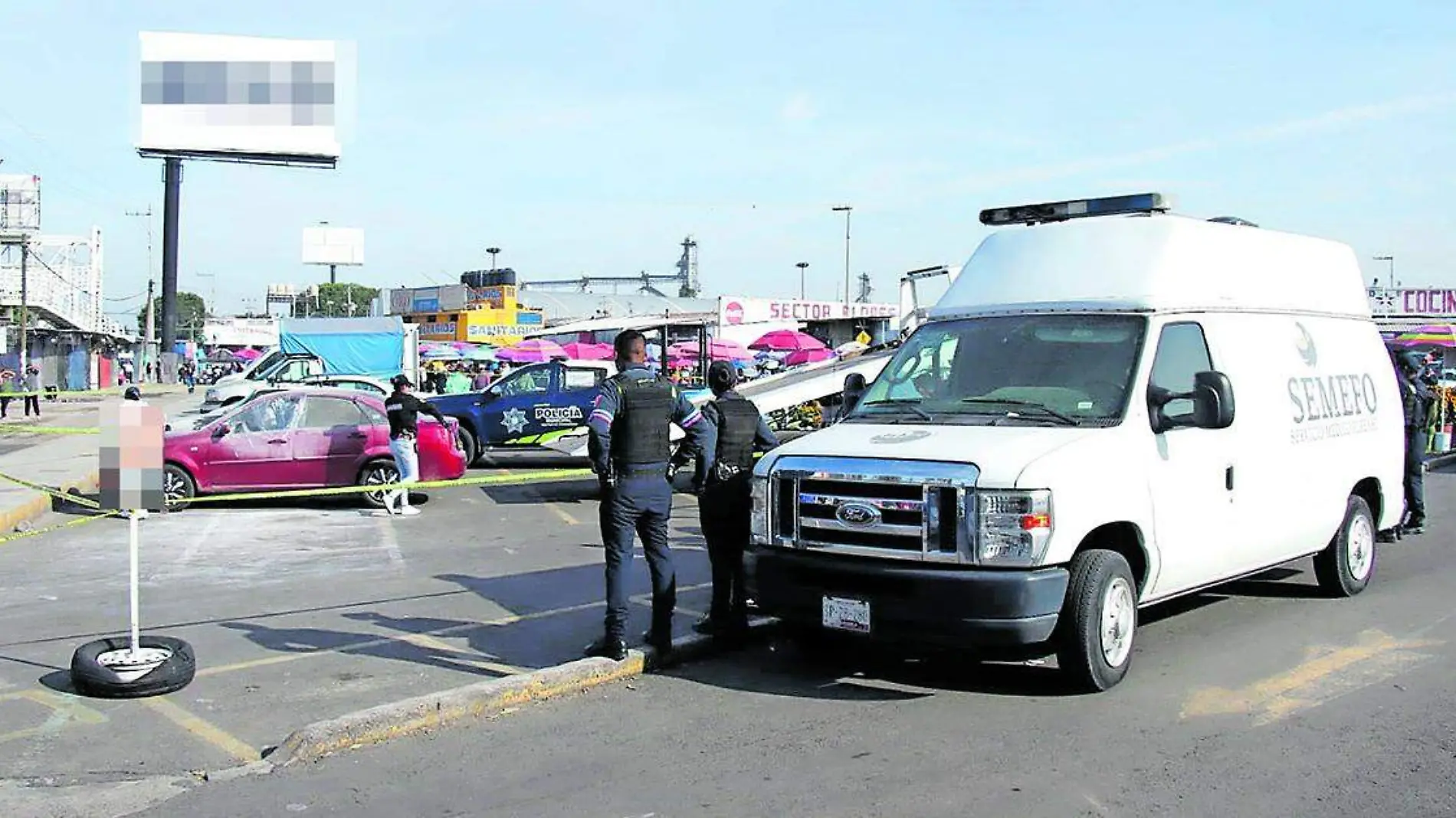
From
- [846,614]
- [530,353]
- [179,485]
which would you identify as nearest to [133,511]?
[846,614]

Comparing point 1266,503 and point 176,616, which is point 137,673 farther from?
point 1266,503

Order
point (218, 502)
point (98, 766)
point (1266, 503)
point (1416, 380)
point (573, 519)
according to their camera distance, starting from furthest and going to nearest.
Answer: point (218, 502)
point (573, 519)
point (1416, 380)
point (1266, 503)
point (98, 766)

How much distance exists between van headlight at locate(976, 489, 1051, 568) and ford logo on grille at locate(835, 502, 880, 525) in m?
0.57

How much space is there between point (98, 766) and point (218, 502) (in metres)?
10.9

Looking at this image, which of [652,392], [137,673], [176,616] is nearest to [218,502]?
[176,616]

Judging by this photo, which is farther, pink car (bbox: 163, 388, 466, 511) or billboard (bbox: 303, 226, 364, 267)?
billboard (bbox: 303, 226, 364, 267)

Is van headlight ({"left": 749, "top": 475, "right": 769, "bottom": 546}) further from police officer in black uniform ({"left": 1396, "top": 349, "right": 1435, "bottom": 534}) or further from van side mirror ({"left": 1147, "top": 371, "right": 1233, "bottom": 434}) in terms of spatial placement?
police officer in black uniform ({"left": 1396, "top": 349, "right": 1435, "bottom": 534})

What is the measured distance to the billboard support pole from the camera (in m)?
57.2

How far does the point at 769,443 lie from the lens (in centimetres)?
866

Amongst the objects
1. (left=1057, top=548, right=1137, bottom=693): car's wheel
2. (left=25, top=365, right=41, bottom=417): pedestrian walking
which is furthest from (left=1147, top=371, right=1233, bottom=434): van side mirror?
(left=25, top=365, right=41, bottom=417): pedestrian walking

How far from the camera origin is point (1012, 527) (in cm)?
655

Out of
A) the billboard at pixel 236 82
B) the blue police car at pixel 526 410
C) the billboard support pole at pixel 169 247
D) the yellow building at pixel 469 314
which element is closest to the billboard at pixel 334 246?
the yellow building at pixel 469 314

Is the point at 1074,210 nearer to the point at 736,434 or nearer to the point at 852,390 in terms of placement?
the point at 852,390

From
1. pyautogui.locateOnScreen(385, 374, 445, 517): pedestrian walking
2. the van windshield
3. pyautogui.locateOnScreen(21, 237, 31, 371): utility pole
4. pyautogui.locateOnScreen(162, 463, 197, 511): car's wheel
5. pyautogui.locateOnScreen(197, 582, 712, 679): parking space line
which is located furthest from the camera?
pyautogui.locateOnScreen(21, 237, 31, 371): utility pole
